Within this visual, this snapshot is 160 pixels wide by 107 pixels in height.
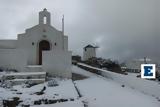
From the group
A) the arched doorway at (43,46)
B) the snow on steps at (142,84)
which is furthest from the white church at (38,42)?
the snow on steps at (142,84)

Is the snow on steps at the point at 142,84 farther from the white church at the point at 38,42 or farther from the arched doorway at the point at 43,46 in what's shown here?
the arched doorway at the point at 43,46

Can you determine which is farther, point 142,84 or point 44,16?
point 44,16

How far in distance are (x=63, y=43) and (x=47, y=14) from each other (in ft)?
11.7

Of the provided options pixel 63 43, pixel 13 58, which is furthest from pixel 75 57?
pixel 13 58

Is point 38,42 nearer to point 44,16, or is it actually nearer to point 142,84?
point 44,16

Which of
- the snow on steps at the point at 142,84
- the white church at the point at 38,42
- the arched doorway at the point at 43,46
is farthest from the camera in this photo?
the arched doorway at the point at 43,46

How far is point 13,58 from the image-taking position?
2420 cm

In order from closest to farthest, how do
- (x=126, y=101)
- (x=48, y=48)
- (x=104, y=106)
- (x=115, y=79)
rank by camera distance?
(x=104, y=106)
(x=126, y=101)
(x=115, y=79)
(x=48, y=48)

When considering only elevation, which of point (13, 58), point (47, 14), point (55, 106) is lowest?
point (55, 106)

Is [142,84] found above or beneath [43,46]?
beneath

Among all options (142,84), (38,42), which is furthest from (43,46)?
(142,84)

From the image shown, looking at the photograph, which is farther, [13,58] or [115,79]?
[13,58]

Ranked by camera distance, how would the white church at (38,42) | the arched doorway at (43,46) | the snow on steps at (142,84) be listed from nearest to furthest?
the snow on steps at (142,84) → the white church at (38,42) → the arched doorway at (43,46)

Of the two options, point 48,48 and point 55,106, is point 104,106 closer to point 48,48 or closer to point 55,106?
point 55,106
